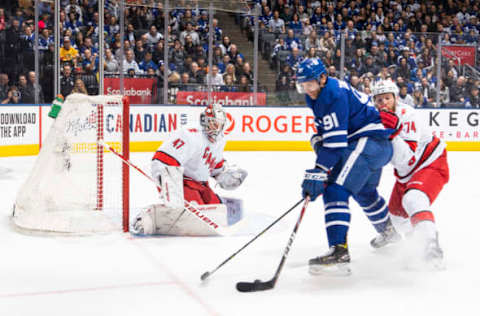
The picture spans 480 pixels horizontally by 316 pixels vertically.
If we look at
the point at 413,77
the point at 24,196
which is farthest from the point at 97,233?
the point at 413,77

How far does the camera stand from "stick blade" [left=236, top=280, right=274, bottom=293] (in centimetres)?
280

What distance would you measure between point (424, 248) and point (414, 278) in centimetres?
26

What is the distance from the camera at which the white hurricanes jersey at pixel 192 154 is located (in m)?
4.00

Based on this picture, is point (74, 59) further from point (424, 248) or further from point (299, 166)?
point (424, 248)

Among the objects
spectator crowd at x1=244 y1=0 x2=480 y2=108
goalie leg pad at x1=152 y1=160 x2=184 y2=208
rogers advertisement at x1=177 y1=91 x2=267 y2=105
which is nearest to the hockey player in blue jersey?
goalie leg pad at x1=152 y1=160 x2=184 y2=208

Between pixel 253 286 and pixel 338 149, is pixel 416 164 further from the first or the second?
pixel 253 286

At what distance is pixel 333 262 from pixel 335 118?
688 millimetres

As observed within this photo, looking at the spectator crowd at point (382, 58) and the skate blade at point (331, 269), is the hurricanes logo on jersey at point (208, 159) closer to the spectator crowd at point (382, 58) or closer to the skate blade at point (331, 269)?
the skate blade at point (331, 269)

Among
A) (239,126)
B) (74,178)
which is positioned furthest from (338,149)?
(239,126)

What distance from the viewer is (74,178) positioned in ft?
13.5

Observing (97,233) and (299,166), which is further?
(299,166)

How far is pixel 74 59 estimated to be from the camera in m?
8.85

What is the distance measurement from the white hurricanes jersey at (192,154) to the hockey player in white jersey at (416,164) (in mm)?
1208

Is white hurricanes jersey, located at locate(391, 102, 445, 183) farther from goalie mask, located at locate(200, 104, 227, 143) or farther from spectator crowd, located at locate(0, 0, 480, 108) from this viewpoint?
spectator crowd, located at locate(0, 0, 480, 108)
